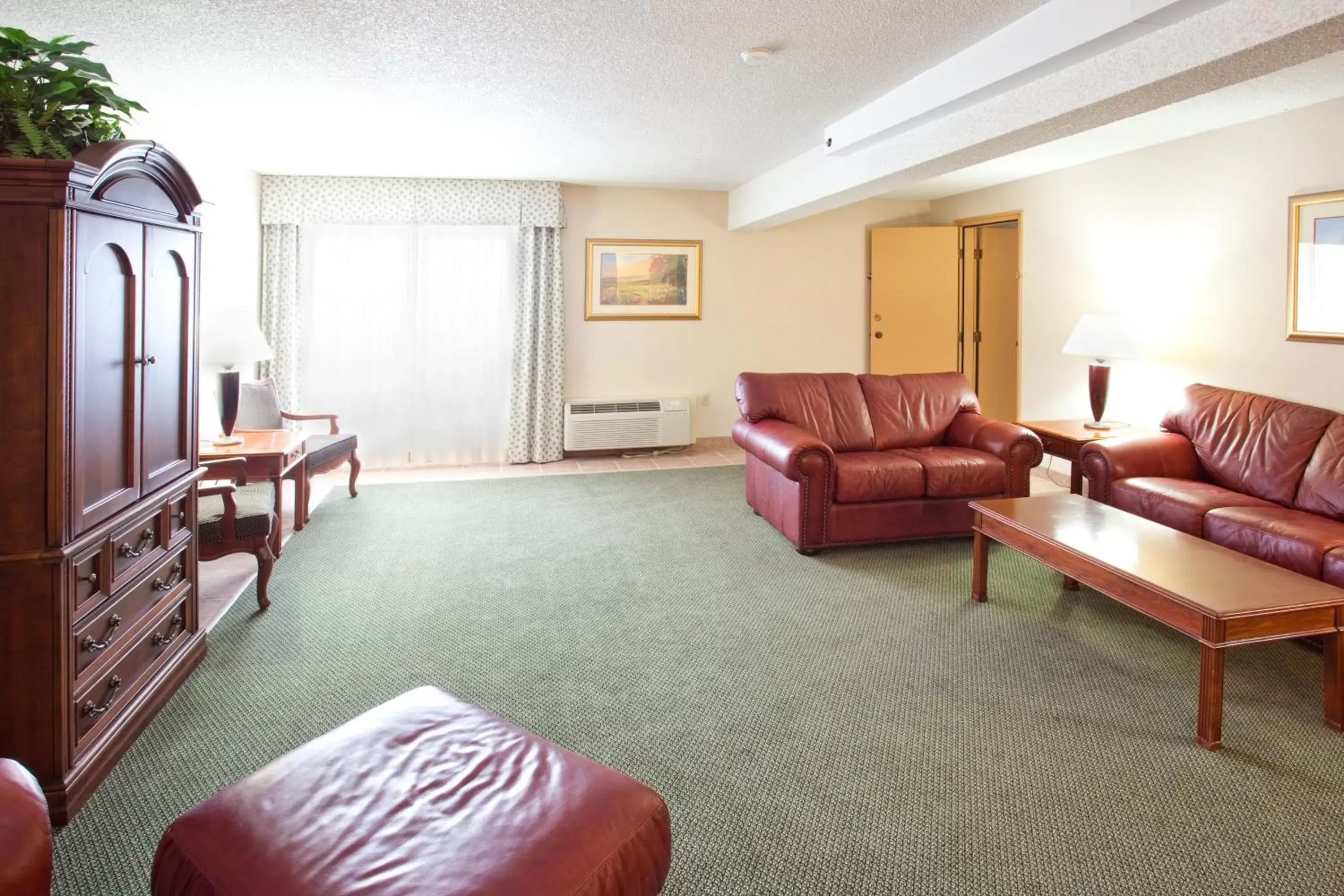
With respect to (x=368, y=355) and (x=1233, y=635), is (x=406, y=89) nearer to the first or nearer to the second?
(x=368, y=355)

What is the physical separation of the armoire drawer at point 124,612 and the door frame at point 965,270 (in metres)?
5.38

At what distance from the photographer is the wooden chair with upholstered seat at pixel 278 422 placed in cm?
486

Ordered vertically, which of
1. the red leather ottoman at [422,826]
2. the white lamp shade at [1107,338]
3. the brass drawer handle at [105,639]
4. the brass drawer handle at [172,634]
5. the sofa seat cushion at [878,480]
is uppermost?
the white lamp shade at [1107,338]

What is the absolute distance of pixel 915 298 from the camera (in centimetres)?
724

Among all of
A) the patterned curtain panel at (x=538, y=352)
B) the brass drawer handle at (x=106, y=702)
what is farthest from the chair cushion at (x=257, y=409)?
the brass drawer handle at (x=106, y=702)

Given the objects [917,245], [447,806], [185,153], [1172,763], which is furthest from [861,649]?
[917,245]

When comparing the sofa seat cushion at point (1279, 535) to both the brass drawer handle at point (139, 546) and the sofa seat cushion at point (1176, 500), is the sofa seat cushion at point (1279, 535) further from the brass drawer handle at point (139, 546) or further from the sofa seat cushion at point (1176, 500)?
the brass drawer handle at point (139, 546)

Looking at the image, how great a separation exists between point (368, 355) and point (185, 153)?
6.81 feet

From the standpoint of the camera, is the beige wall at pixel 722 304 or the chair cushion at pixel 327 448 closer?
the chair cushion at pixel 327 448

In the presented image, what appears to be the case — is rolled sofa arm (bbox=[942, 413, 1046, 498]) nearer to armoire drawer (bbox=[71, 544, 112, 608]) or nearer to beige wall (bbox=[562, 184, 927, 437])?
beige wall (bbox=[562, 184, 927, 437])

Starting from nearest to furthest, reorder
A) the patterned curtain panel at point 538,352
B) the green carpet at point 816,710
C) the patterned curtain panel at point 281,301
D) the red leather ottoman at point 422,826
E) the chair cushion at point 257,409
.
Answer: the red leather ottoman at point 422,826
the green carpet at point 816,710
the chair cushion at point 257,409
the patterned curtain panel at point 281,301
the patterned curtain panel at point 538,352

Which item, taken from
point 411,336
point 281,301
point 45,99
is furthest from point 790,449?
point 281,301

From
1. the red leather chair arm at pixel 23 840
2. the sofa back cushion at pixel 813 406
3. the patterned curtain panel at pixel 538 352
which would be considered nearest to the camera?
the red leather chair arm at pixel 23 840

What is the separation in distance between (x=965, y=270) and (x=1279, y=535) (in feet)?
14.7
